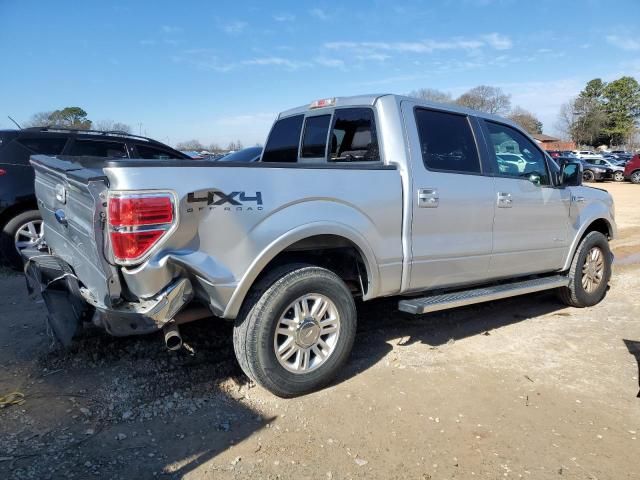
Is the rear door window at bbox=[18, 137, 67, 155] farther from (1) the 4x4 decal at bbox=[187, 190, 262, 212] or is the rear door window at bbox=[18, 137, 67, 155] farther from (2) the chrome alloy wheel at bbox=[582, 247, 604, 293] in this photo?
(2) the chrome alloy wheel at bbox=[582, 247, 604, 293]

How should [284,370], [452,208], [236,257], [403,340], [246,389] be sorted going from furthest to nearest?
[403,340]
[452,208]
[246,389]
[284,370]
[236,257]

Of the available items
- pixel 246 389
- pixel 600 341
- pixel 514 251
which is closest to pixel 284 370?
pixel 246 389

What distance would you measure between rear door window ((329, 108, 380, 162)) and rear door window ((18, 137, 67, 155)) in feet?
14.6

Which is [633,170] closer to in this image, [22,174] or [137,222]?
[22,174]

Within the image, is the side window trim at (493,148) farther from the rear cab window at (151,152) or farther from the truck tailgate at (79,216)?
the rear cab window at (151,152)

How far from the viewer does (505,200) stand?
444cm

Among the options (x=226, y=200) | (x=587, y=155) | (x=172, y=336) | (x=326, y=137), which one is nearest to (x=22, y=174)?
(x=326, y=137)

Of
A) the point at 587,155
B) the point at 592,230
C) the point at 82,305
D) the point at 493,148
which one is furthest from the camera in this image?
the point at 587,155

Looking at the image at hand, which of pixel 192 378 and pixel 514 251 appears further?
pixel 514 251

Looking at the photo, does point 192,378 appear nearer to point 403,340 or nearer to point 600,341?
point 403,340

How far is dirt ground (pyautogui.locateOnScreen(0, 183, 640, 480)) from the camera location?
107 inches

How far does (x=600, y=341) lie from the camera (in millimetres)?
4656

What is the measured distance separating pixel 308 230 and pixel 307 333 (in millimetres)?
699

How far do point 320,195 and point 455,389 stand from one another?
1686 millimetres
